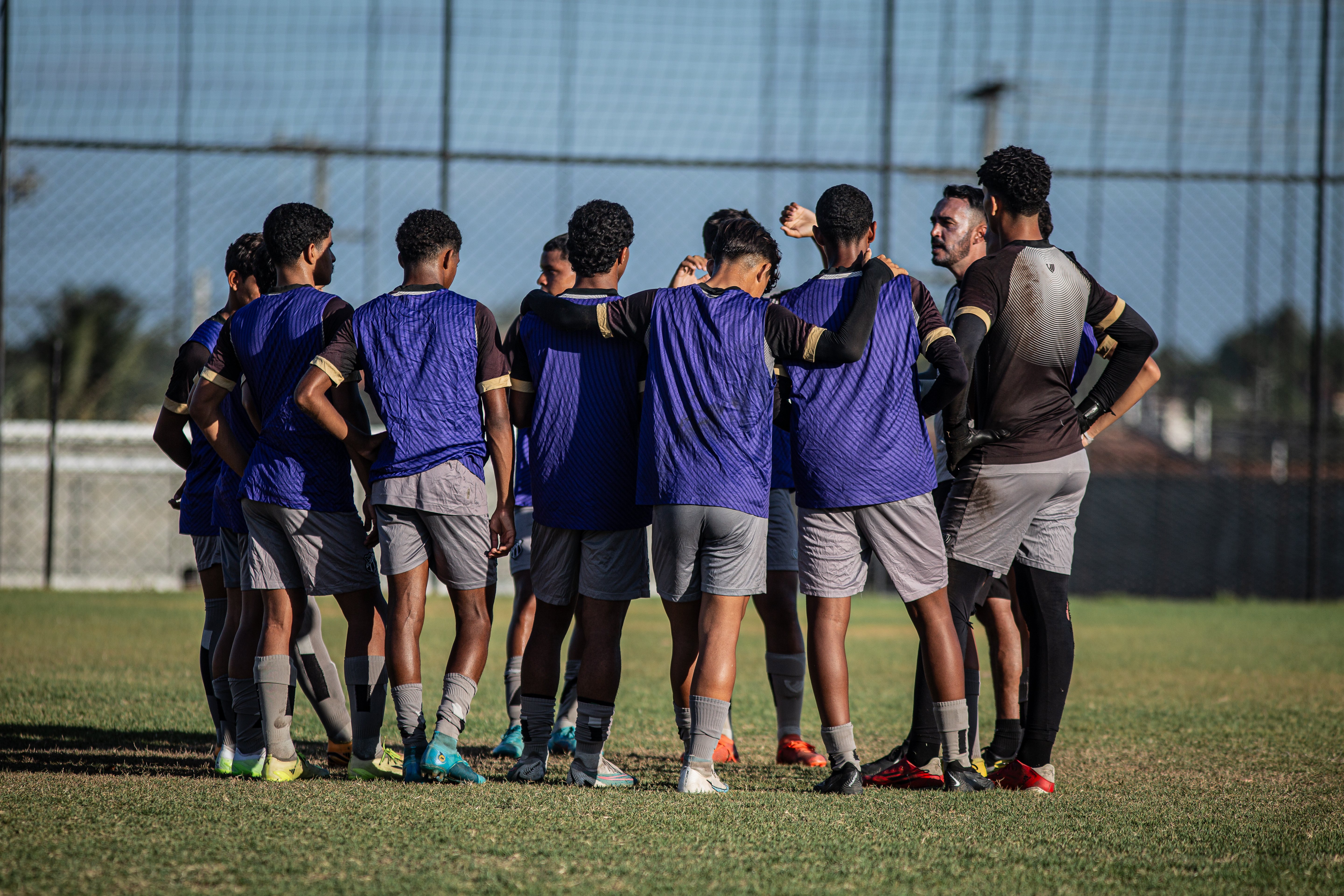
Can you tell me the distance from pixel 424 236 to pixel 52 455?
28.3ft

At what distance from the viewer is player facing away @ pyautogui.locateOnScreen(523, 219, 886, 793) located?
12.7ft

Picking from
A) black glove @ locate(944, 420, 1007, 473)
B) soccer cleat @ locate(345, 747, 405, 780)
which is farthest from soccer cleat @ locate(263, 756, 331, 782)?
black glove @ locate(944, 420, 1007, 473)

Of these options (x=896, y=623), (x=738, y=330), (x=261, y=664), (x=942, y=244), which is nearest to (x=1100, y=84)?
(x=896, y=623)

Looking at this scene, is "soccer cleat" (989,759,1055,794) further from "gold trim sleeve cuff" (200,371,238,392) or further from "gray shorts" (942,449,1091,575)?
"gold trim sleeve cuff" (200,371,238,392)

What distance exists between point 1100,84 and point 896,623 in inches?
310

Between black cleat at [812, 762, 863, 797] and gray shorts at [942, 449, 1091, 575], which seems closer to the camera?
black cleat at [812, 762, 863, 797]

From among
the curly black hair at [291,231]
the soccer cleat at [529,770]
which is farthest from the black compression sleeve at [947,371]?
the curly black hair at [291,231]

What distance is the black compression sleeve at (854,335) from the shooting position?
12.7 ft

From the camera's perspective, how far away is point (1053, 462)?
13.8 ft

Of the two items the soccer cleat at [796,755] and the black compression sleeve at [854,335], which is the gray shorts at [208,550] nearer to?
the soccer cleat at [796,755]

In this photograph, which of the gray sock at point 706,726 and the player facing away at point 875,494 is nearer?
the gray sock at point 706,726

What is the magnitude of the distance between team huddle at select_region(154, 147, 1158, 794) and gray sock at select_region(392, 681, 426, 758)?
0.01 meters

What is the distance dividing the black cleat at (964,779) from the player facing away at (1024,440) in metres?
0.16

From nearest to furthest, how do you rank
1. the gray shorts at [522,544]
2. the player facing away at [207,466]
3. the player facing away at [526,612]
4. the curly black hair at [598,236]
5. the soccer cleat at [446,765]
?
the soccer cleat at [446,765] → the curly black hair at [598,236] → the player facing away at [207,466] → the player facing away at [526,612] → the gray shorts at [522,544]
